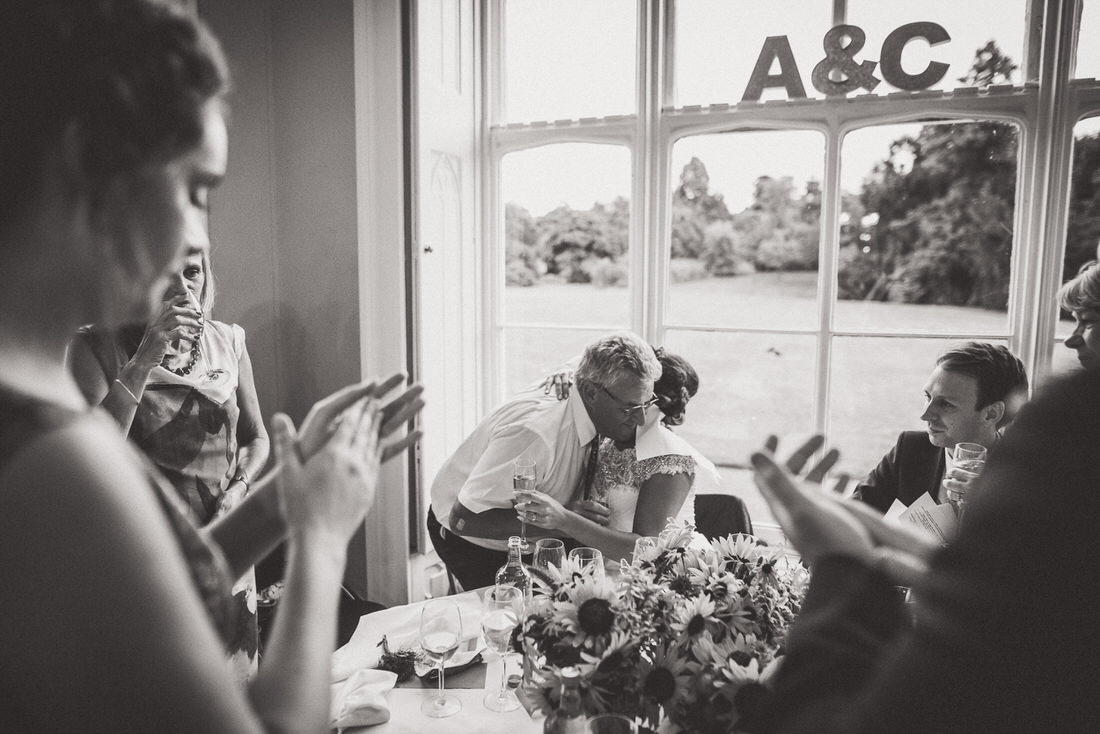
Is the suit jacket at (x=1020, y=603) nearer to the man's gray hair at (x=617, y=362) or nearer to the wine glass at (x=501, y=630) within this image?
the wine glass at (x=501, y=630)

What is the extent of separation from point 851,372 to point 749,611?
102 inches

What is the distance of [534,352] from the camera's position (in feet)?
12.7

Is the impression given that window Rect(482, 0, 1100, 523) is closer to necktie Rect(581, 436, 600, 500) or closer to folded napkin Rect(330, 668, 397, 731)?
necktie Rect(581, 436, 600, 500)

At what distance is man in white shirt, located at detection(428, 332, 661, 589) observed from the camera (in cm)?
218

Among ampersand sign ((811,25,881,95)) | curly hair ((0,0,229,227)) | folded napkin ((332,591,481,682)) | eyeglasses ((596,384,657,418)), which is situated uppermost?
ampersand sign ((811,25,881,95))

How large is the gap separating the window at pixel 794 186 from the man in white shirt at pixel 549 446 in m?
1.43

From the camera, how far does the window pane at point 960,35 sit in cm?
304

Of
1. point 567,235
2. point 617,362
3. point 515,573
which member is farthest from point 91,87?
point 567,235

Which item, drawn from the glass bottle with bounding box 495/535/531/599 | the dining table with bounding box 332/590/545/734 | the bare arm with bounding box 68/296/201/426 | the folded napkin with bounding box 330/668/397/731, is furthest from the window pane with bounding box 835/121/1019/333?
the bare arm with bounding box 68/296/201/426

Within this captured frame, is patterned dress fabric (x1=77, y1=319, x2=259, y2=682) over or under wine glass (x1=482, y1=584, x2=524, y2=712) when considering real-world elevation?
over

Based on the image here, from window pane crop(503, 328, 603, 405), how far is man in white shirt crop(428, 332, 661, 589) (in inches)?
52.7

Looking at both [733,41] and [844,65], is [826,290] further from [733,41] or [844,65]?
[733,41]

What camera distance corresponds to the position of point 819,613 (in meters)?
0.67

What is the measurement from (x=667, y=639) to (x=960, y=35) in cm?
318
